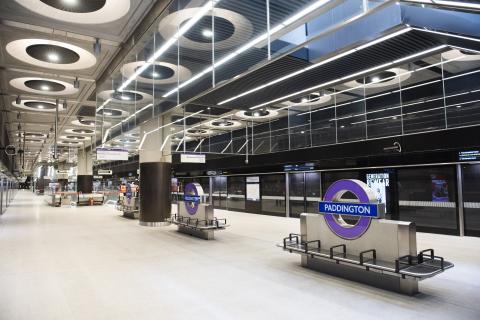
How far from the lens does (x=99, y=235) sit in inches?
394

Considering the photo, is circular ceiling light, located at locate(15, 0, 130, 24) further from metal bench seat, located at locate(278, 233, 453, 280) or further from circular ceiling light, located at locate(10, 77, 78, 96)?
metal bench seat, located at locate(278, 233, 453, 280)

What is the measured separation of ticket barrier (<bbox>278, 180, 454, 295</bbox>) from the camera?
180 inches

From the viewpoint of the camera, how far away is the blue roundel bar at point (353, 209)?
5.08 m

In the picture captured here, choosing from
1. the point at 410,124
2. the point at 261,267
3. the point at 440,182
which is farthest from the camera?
the point at 410,124

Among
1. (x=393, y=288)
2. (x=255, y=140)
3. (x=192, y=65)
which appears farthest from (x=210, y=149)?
(x=393, y=288)

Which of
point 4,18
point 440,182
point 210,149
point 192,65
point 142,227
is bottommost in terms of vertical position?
point 142,227

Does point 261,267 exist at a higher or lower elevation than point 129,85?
lower

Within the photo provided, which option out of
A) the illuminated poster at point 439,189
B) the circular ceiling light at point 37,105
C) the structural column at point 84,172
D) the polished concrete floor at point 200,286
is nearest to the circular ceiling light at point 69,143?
the structural column at point 84,172

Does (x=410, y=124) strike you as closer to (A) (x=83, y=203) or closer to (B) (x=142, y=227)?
Answer: (B) (x=142, y=227)

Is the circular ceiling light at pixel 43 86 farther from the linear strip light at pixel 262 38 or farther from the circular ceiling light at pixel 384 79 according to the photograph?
the circular ceiling light at pixel 384 79

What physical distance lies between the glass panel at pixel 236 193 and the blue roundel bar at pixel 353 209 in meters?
11.7

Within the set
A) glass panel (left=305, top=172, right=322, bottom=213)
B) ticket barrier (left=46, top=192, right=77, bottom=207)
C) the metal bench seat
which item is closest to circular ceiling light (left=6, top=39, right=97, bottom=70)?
the metal bench seat

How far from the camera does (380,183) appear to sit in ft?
36.2

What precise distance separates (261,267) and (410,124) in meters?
9.77
